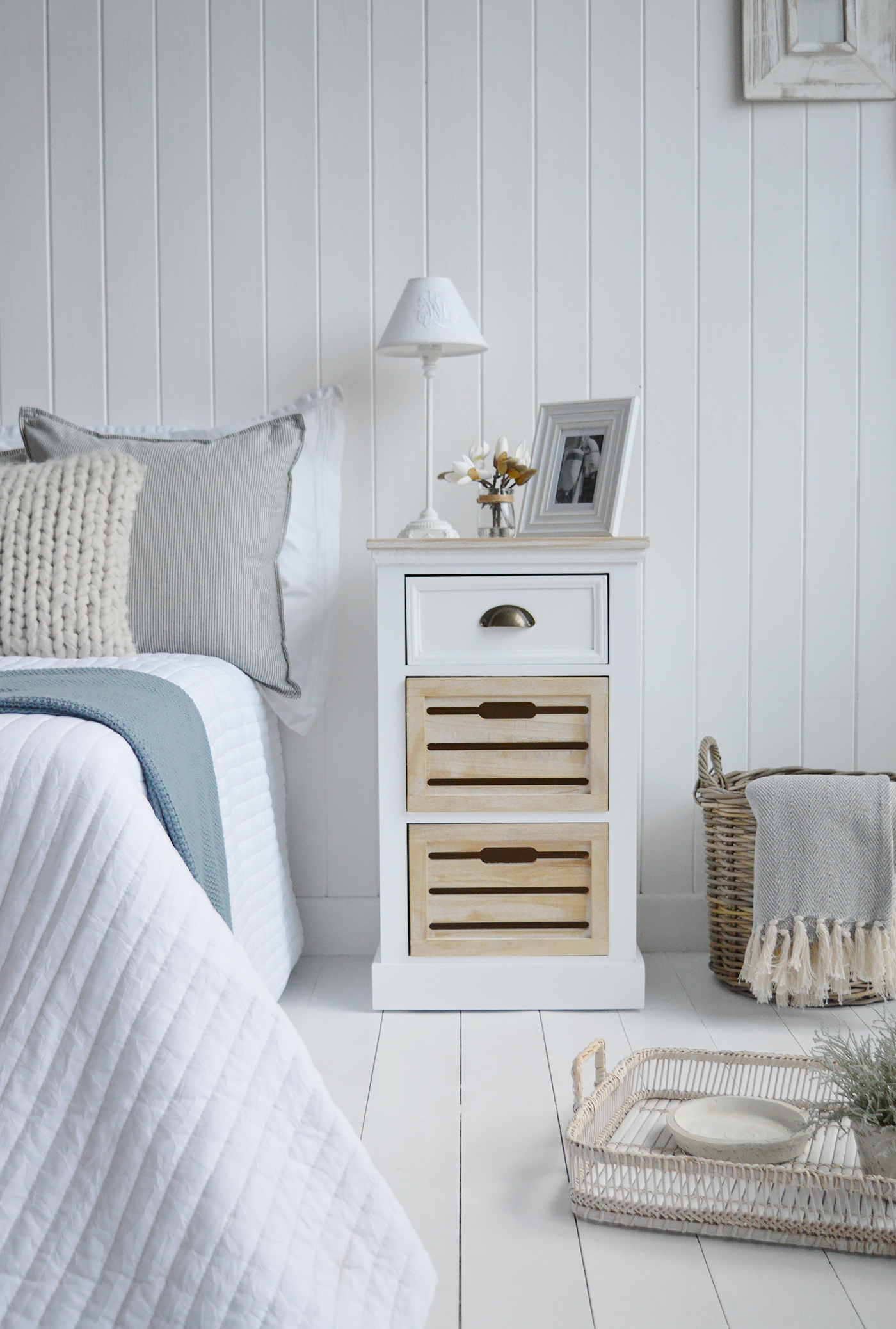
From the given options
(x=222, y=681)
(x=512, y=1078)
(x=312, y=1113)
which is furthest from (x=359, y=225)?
(x=312, y=1113)

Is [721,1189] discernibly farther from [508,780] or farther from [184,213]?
[184,213]

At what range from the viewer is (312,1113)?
0.98 meters

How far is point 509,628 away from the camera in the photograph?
6.46 feet

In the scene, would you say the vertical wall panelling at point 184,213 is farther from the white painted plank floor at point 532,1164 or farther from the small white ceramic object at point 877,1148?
the small white ceramic object at point 877,1148

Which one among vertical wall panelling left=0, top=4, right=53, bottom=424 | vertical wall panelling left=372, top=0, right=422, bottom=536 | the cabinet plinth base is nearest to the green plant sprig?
the cabinet plinth base

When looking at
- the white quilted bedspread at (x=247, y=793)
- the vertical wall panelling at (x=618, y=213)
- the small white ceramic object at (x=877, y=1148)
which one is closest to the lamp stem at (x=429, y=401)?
the vertical wall panelling at (x=618, y=213)

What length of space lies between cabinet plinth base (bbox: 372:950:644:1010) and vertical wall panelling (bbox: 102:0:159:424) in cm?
125

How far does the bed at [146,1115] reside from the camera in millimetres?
879

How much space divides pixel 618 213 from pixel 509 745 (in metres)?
1.14

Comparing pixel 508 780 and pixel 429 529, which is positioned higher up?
pixel 429 529

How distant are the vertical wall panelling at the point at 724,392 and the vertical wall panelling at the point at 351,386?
2.26 ft

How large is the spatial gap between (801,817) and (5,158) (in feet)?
6.69

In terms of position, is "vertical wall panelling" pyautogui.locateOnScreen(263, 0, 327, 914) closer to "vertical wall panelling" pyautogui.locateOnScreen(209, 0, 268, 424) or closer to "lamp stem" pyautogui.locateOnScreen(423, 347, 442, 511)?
"vertical wall panelling" pyautogui.locateOnScreen(209, 0, 268, 424)

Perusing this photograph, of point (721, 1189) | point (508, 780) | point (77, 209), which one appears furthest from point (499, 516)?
point (721, 1189)
